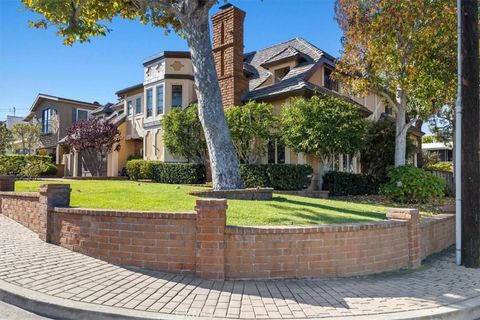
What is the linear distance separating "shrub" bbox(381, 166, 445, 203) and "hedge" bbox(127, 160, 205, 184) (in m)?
8.32

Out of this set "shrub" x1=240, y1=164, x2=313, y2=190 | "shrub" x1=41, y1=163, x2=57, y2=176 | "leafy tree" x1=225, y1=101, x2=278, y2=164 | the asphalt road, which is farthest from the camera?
"shrub" x1=41, y1=163, x2=57, y2=176

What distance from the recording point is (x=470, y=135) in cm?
710

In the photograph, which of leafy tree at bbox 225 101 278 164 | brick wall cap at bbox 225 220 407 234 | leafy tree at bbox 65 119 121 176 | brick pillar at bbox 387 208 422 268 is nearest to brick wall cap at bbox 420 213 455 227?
brick pillar at bbox 387 208 422 268

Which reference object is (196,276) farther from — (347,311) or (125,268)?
(347,311)

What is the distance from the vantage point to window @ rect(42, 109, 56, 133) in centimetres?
3375

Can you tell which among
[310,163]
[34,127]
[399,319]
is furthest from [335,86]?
A: [34,127]

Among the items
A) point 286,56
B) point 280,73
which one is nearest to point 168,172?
point 280,73

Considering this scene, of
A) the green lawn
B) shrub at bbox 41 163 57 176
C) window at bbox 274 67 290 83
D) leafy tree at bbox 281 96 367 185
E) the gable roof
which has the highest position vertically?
the gable roof

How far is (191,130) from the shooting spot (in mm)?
17703

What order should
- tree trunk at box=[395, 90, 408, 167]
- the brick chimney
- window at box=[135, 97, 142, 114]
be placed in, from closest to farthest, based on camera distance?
tree trunk at box=[395, 90, 408, 167], the brick chimney, window at box=[135, 97, 142, 114]

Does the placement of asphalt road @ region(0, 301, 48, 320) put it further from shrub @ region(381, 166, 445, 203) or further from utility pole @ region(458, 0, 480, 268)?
shrub @ region(381, 166, 445, 203)

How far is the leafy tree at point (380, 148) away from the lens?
18.2m

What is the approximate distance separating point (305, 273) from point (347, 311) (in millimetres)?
1329

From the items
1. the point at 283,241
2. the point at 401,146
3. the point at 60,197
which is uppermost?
the point at 401,146
